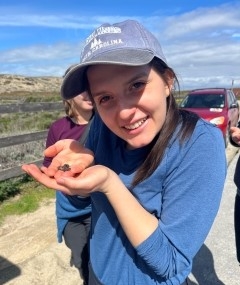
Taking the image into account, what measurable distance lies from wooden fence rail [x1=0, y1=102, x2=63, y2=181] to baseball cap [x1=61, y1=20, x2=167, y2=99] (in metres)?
4.74

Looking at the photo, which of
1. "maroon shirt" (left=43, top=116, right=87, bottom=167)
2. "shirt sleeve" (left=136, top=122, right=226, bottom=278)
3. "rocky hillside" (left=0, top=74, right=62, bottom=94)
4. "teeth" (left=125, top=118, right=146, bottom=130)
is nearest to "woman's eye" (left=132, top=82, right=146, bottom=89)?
"teeth" (left=125, top=118, right=146, bottom=130)

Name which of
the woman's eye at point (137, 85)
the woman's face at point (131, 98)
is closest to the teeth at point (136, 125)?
the woman's face at point (131, 98)

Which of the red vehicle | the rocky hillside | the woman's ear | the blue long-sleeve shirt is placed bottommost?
the rocky hillside

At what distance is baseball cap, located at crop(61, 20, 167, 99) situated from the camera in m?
1.17

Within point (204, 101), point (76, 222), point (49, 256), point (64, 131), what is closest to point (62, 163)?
point (76, 222)

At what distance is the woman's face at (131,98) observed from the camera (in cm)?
123

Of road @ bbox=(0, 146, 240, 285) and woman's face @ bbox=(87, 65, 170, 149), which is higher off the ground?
woman's face @ bbox=(87, 65, 170, 149)

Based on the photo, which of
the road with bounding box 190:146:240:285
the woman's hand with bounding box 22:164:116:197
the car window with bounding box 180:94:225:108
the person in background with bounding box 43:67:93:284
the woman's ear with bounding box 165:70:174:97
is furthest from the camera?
the car window with bounding box 180:94:225:108

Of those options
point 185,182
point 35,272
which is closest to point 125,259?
point 185,182

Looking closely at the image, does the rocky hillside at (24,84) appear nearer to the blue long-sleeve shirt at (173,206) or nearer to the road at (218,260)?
the road at (218,260)

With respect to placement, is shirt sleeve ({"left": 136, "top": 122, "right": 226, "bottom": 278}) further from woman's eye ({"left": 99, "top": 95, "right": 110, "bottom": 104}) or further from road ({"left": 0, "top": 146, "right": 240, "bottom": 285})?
road ({"left": 0, "top": 146, "right": 240, "bottom": 285})

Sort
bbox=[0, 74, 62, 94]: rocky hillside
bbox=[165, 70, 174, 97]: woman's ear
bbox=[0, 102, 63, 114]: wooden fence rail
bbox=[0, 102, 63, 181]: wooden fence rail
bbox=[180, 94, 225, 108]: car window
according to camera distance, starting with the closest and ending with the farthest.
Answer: bbox=[165, 70, 174, 97]: woman's ear → bbox=[0, 102, 63, 181]: wooden fence rail → bbox=[0, 102, 63, 114]: wooden fence rail → bbox=[180, 94, 225, 108]: car window → bbox=[0, 74, 62, 94]: rocky hillside

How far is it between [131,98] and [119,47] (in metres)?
0.17

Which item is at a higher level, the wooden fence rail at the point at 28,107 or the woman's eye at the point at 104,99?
the woman's eye at the point at 104,99
